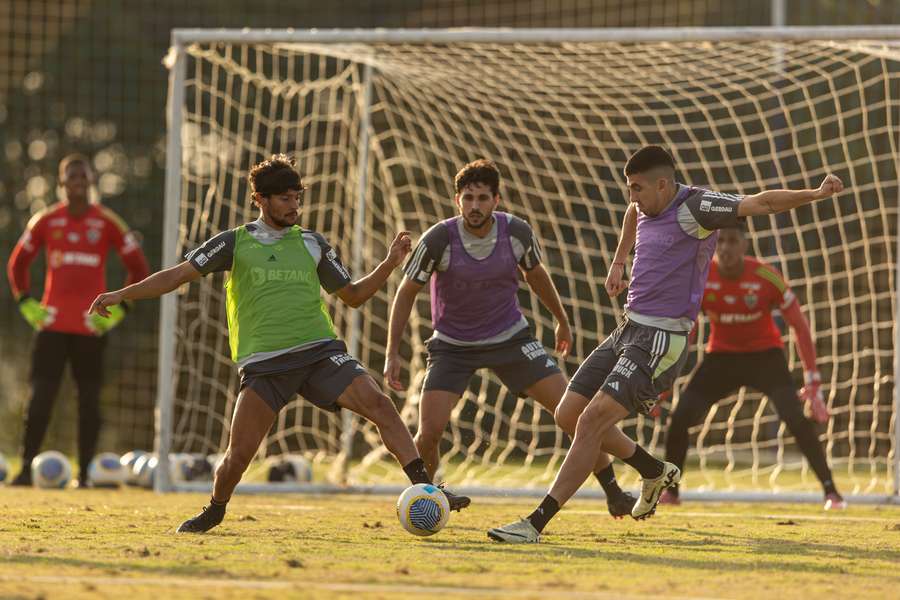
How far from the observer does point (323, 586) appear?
5.10 m

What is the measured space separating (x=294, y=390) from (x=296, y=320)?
33cm

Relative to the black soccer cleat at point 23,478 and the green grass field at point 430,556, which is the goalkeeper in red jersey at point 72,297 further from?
the green grass field at point 430,556

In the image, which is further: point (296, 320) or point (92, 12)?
point (92, 12)

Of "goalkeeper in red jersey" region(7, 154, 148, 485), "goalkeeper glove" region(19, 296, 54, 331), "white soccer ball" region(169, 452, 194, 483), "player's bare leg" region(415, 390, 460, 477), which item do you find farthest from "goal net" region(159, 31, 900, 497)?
"player's bare leg" region(415, 390, 460, 477)

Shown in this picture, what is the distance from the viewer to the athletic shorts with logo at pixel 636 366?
679 cm

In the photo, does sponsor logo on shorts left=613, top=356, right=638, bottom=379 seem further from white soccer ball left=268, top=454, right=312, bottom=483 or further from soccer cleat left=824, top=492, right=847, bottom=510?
white soccer ball left=268, top=454, right=312, bottom=483

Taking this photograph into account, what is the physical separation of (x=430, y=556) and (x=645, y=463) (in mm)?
1670

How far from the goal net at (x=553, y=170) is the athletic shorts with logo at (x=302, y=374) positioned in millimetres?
3629

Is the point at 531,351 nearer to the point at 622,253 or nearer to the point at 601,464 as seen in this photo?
the point at 601,464

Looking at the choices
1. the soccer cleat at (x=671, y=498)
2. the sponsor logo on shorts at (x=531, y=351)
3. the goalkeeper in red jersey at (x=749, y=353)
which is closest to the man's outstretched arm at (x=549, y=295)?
the sponsor logo on shorts at (x=531, y=351)

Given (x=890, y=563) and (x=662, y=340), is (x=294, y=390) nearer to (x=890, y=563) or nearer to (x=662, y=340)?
(x=662, y=340)

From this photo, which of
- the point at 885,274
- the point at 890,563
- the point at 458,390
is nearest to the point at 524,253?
the point at 458,390

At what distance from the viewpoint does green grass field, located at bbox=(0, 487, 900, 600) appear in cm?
512

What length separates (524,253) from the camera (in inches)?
311
